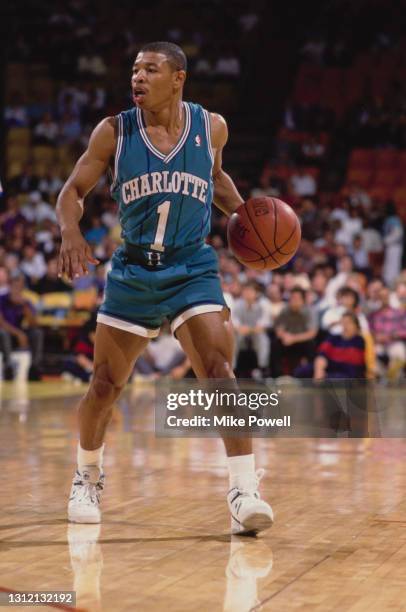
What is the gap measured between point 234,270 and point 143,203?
975 cm

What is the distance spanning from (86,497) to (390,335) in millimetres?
8890

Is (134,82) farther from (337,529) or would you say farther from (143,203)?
(337,529)

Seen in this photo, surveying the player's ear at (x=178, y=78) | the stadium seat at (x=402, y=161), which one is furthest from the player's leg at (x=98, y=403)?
the stadium seat at (x=402, y=161)

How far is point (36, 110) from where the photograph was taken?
19.0 metres

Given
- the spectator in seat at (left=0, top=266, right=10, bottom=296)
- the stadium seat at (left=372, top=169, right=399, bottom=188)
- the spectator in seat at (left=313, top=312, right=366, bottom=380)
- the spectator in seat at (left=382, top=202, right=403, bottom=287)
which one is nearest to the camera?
the spectator in seat at (left=313, top=312, right=366, bottom=380)

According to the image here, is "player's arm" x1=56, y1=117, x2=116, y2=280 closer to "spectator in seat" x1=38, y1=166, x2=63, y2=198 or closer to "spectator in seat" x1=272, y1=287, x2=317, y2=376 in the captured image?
"spectator in seat" x1=272, y1=287, x2=317, y2=376

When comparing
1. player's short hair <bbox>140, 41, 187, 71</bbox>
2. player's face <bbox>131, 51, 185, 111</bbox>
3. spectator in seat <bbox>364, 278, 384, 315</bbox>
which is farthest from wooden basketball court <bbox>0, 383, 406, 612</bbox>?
spectator in seat <bbox>364, 278, 384, 315</bbox>

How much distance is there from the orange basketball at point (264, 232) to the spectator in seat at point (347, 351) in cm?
540

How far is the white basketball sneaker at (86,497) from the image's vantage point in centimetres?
468

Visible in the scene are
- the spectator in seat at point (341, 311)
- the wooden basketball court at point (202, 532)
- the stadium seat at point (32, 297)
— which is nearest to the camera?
the wooden basketball court at point (202, 532)

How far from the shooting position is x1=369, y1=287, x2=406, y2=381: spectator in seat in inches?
514

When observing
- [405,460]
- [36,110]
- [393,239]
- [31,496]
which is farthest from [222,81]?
[31,496]

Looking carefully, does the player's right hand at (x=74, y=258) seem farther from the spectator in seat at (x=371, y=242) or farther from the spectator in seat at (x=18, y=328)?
the spectator in seat at (x=371, y=242)

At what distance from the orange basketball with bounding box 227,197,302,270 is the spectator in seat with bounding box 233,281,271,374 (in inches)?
326
